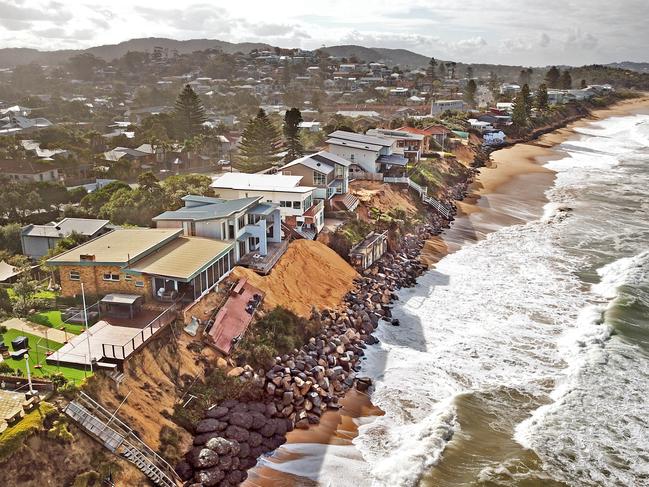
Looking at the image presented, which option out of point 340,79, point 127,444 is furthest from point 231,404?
point 340,79

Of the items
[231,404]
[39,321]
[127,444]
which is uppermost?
[39,321]

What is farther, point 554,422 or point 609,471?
point 554,422

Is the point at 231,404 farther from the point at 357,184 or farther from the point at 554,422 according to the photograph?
the point at 357,184

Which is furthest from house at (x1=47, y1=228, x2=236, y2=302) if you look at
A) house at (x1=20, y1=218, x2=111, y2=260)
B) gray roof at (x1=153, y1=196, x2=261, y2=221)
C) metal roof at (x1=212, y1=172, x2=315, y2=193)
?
metal roof at (x1=212, y1=172, x2=315, y2=193)

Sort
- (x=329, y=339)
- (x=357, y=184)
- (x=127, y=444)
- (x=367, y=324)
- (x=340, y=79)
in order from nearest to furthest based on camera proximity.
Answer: (x=127, y=444) → (x=329, y=339) → (x=367, y=324) → (x=357, y=184) → (x=340, y=79)

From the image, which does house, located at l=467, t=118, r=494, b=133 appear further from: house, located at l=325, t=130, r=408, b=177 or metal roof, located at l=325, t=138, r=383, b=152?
metal roof, located at l=325, t=138, r=383, b=152

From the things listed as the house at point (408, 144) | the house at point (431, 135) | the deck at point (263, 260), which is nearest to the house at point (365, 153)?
the house at point (408, 144)
